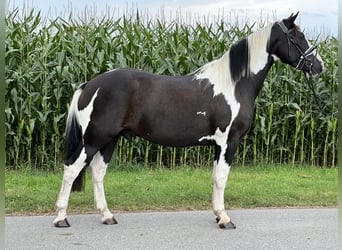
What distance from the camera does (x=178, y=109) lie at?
18.0 ft

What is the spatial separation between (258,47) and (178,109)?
117 cm

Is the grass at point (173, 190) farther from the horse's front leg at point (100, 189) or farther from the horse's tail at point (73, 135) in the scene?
the horse's tail at point (73, 135)

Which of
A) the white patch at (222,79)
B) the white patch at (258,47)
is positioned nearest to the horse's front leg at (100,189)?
the white patch at (222,79)

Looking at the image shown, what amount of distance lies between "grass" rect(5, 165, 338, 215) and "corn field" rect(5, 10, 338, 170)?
0.64m

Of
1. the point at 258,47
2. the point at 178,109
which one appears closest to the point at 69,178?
the point at 178,109

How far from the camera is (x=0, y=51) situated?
1370mm

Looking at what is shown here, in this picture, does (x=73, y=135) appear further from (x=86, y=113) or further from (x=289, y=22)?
(x=289, y=22)

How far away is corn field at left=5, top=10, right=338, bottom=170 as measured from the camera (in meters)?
8.87

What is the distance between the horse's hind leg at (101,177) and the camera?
5544 mm

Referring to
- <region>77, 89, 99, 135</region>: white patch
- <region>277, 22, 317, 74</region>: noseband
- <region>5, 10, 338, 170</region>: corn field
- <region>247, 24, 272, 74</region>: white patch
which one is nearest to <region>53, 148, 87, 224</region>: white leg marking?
<region>77, 89, 99, 135</region>: white patch

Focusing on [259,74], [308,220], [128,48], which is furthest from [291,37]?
[128,48]

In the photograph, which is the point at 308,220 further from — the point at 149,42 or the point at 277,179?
the point at 149,42

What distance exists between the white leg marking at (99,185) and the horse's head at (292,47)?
2331 millimetres

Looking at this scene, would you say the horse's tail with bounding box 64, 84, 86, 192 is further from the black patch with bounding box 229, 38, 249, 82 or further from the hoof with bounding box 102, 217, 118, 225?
the black patch with bounding box 229, 38, 249, 82
